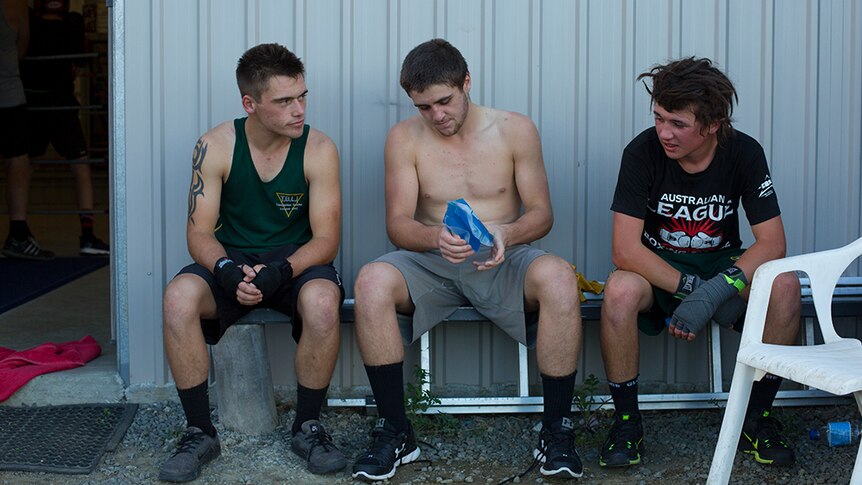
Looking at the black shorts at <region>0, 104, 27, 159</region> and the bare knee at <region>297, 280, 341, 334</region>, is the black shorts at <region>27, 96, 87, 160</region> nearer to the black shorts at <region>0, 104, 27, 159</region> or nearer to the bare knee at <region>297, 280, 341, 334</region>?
the black shorts at <region>0, 104, 27, 159</region>

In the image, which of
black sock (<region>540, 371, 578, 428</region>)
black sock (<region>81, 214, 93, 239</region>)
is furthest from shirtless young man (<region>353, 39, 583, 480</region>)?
black sock (<region>81, 214, 93, 239</region>)

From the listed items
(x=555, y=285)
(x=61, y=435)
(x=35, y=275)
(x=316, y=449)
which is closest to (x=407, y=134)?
(x=555, y=285)

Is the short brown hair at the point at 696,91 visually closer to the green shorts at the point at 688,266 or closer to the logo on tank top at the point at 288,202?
the green shorts at the point at 688,266

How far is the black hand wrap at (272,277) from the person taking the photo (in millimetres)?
3461

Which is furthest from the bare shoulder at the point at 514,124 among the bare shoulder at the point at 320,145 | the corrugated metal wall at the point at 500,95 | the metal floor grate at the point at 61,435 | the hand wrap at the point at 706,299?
the metal floor grate at the point at 61,435

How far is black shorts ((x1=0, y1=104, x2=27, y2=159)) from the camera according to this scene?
663 centimetres

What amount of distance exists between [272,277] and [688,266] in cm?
147

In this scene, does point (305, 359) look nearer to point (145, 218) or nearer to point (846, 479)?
point (145, 218)

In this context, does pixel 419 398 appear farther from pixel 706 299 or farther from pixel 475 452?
pixel 706 299

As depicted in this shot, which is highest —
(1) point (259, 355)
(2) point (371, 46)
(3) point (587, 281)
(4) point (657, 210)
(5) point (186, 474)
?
(2) point (371, 46)

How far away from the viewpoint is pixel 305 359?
3551mm

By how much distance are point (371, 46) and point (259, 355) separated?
126cm

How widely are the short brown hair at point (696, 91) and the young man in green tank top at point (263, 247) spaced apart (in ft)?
3.93

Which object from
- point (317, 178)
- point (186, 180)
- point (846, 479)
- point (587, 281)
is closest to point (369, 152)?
point (317, 178)
